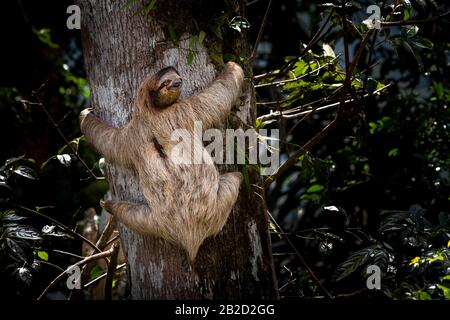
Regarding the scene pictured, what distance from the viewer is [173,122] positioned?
4434 mm

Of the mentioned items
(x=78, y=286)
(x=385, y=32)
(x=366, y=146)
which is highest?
(x=385, y=32)

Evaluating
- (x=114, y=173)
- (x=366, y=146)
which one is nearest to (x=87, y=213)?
(x=114, y=173)

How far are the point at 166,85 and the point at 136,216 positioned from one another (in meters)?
0.93

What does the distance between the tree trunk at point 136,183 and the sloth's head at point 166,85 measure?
15cm

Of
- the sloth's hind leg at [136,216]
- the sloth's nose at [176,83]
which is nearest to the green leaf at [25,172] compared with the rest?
the sloth's hind leg at [136,216]

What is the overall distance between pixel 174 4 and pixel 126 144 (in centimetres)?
108

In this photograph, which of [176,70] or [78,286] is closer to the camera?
[176,70]

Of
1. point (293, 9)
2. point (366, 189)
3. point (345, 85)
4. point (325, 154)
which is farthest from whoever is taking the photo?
point (293, 9)

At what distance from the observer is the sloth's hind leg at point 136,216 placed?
13.7 ft

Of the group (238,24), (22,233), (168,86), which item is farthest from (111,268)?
(238,24)

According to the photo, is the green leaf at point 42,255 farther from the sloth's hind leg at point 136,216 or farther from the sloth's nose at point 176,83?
the sloth's nose at point 176,83

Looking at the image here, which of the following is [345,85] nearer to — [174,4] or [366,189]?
[174,4]

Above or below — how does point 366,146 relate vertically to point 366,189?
above

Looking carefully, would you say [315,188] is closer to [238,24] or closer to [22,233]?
[238,24]
